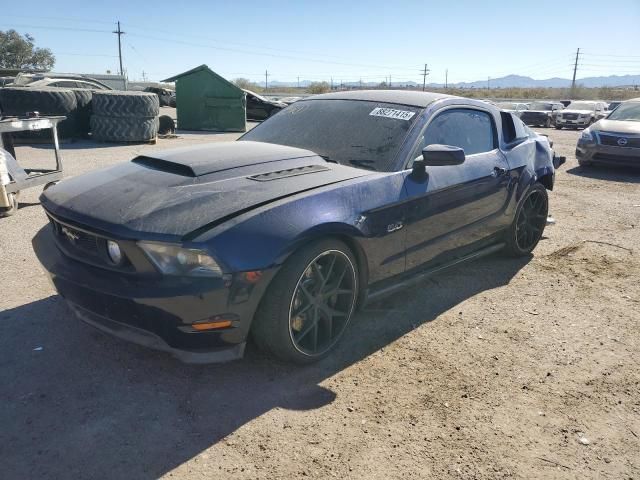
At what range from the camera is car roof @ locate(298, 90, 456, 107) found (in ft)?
12.6

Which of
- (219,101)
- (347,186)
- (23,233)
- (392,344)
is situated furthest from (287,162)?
(219,101)

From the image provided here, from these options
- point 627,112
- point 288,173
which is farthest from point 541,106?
point 288,173

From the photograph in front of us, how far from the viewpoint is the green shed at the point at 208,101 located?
16641 mm

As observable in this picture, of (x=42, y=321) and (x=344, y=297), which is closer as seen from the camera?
(x=344, y=297)

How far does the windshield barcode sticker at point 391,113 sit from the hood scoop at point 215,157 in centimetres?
64

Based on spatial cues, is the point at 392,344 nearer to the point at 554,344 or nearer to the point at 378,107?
the point at 554,344

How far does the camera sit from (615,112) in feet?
37.6

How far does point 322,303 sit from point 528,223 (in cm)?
289

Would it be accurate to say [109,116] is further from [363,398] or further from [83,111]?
[363,398]

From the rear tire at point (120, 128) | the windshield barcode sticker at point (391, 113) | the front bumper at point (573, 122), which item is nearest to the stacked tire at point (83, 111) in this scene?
the rear tire at point (120, 128)

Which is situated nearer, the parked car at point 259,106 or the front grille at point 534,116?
the parked car at point 259,106

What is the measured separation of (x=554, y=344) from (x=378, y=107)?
210 cm

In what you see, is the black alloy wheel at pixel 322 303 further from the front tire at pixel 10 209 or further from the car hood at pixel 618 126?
the car hood at pixel 618 126

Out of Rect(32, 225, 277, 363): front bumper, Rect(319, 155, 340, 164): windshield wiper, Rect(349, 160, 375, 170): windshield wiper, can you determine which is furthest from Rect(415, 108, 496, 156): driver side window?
Rect(32, 225, 277, 363): front bumper
